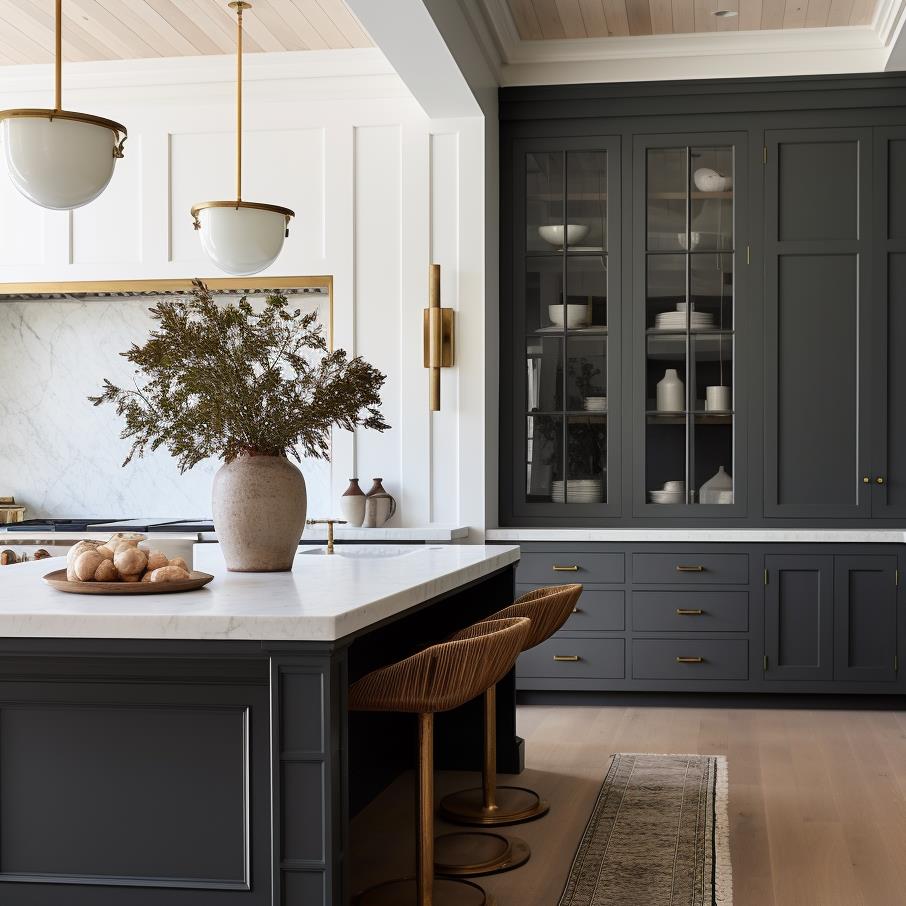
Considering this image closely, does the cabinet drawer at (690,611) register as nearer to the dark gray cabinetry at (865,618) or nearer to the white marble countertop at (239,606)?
the dark gray cabinetry at (865,618)

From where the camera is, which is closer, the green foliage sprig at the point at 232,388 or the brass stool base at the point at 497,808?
the green foliage sprig at the point at 232,388

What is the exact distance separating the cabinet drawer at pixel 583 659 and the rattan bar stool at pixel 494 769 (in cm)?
154

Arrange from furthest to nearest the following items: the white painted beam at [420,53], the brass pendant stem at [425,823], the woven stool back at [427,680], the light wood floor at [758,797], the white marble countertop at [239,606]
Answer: the white painted beam at [420,53] < the light wood floor at [758,797] < the brass pendant stem at [425,823] < the woven stool back at [427,680] < the white marble countertop at [239,606]

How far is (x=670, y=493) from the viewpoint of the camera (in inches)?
207

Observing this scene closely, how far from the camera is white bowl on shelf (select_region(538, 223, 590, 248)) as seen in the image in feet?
17.5

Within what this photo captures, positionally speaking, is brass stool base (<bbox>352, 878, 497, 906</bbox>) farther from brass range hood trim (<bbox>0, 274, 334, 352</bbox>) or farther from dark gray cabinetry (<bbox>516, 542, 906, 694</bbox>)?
brass range hood trim (<bbox>0, 274, 334, 352</bbox>)

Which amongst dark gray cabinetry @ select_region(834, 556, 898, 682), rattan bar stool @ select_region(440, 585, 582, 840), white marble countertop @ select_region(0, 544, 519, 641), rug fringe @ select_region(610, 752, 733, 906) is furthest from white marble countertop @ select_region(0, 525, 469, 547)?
white marble countertop @ select_region(0, 544, 519, 641)

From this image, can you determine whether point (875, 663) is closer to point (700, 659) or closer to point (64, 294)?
point (700, 659)

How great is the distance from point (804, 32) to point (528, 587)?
279 centimetres

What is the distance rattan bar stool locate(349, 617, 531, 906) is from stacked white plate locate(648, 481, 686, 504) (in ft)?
8.62

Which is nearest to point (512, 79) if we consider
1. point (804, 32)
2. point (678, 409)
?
point (804, 32)

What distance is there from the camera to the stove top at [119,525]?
4984 mm

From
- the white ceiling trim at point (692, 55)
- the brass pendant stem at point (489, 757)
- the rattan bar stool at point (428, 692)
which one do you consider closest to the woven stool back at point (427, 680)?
the rattan bar stool at point (428, 692)

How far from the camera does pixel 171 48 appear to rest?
516cm
